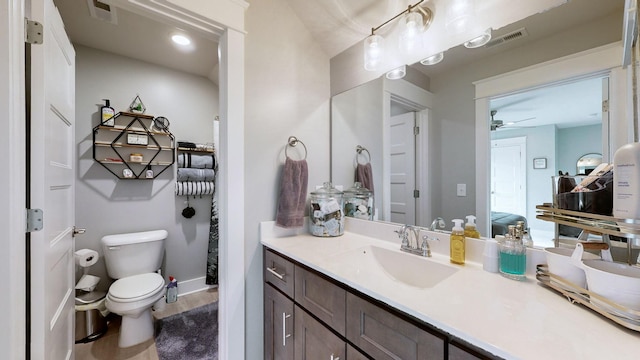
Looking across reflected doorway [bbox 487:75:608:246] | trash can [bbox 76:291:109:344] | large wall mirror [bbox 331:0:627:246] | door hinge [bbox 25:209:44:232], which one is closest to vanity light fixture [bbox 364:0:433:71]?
large wall mirror [bbox 331:0:627:246]

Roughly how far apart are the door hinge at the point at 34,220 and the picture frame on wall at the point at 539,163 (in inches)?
74.5

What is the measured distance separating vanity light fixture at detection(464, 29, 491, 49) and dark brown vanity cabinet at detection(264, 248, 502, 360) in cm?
113

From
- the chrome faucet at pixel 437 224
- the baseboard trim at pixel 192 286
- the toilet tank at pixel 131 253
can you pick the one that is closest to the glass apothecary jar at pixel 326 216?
the chrome faucet at pixel 437 224

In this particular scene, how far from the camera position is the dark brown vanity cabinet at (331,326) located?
0.62 meters

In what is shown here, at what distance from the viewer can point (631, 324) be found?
1.66ft

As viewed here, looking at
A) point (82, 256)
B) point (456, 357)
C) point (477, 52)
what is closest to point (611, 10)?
point (477, 52)

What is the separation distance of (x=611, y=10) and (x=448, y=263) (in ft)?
3.23

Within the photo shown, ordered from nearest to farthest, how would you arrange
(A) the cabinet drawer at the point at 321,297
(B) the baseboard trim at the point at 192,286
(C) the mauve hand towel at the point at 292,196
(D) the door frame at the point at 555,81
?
(D) the door frame at the point at 555,81, (A) the cabinet drawer at the point at 321,297, (C) the mauve hand towel at the point at 292,196, (B) the baseboard trim at the point at 192,286

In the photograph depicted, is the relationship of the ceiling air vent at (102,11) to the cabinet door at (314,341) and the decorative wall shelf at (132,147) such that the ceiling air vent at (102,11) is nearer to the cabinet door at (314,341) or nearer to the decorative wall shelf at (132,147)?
the decorative wall shelf at (132,147)

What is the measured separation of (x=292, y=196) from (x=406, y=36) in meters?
1.06

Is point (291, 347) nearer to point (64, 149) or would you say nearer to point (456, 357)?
point (456, 357)

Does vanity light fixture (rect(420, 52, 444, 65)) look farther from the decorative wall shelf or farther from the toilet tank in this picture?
the toilet tank

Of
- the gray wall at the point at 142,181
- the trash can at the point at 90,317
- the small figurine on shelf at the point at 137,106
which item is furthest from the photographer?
the small figurine on shelf at the point at 137,106

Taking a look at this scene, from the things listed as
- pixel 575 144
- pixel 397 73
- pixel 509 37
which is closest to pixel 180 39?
pixel 397 73
